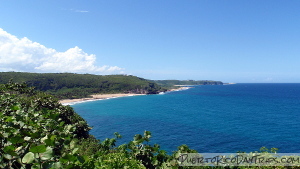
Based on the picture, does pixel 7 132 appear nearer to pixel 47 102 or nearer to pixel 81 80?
pixel 47 102

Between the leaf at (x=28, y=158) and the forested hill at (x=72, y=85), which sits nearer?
the leaf at (x=28, y=158)

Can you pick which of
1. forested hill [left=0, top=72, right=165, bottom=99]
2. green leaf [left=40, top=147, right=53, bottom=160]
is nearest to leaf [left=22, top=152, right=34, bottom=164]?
green leaf [left=40, top=147, right=53, bottom=160]

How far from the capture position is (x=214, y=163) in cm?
1033

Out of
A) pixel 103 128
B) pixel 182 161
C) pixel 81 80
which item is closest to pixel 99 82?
pixel 81 80

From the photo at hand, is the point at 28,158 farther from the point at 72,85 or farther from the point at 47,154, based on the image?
the point at 72,85

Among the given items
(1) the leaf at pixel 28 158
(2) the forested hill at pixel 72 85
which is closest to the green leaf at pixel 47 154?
(1) the leaf at pixel 28 158

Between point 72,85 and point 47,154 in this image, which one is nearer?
point 47,154

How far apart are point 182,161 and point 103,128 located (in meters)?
44.6

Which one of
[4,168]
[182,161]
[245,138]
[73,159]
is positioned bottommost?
[245,138]

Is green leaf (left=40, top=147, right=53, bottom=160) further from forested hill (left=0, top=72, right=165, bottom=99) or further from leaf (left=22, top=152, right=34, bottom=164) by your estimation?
forested hill (left=0, top=72, right=165, bottom=99)

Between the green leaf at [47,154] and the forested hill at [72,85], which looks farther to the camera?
the forested hill at [72,85]

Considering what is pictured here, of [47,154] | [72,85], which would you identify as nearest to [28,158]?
[47,154]

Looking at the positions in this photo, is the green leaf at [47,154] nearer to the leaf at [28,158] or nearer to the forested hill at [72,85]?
the leaf at [28,158]

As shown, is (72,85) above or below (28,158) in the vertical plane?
above
